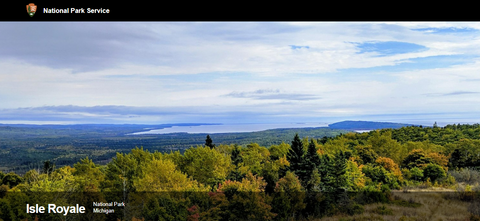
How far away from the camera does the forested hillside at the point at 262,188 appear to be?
21812 mm

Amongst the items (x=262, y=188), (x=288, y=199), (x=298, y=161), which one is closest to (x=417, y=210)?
(x=288, y=199)

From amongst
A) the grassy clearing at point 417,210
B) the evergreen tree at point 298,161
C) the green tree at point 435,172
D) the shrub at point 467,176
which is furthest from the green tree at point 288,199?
the shrub at point 467,176

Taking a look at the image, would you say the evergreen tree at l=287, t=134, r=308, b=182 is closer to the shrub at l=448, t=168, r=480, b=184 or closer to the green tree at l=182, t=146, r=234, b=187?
the green tree at l=182, t=146, r=234, b=187

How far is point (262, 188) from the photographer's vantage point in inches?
1131

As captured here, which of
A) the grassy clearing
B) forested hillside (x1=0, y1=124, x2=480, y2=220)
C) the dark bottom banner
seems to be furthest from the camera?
the grassy clearing

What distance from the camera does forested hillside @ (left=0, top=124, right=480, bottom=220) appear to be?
2181 centimetres
